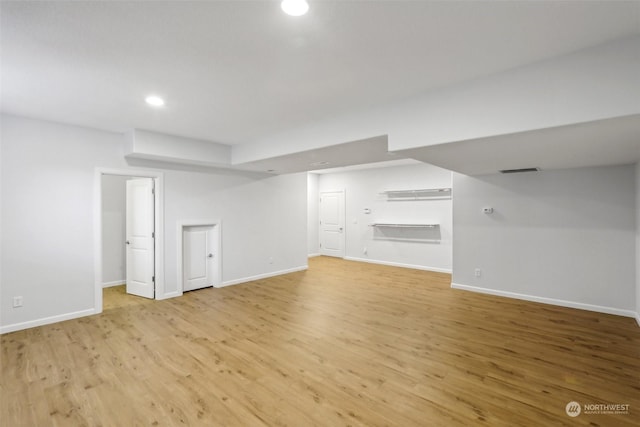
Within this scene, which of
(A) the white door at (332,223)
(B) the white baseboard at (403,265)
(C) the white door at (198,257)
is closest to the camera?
(C) the white door at (198,257)

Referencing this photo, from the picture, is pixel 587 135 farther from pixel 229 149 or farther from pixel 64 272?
pixel 64 272

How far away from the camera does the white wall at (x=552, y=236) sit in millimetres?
4215

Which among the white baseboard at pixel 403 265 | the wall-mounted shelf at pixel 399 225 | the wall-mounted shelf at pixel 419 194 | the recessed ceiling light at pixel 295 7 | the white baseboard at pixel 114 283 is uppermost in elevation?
the recessed ceiling light at pixel 295 7

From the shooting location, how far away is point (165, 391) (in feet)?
7.97

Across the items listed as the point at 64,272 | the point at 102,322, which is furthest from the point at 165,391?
the point at 64,272

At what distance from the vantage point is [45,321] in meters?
3.91

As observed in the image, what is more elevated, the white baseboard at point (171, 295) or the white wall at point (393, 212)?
the white wall at point (393, 212)

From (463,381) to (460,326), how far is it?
4.44 feet

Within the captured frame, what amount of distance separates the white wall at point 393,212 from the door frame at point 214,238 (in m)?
4.34

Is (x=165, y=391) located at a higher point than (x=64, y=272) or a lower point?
lower

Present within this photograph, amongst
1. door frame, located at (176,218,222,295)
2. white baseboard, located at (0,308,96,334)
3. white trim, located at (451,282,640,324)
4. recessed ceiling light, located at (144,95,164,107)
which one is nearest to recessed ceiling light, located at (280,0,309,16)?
recessed ceiling light, located at (144,95,164,107)

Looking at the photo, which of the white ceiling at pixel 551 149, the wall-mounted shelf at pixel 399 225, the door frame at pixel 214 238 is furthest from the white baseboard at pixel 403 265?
the door frame at pixel 214 238

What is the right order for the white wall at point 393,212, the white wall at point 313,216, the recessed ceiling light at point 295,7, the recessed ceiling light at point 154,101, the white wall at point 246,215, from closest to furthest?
the recessed ceiling light at point 295,7 → the recessed ceiling light at point 154,101 → the white wall at point 246,215 → the white wall at point 393,212 → the white wall at point 313,216

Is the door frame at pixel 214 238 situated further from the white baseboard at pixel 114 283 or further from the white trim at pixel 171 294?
the white baseboard at pixel 114 283
